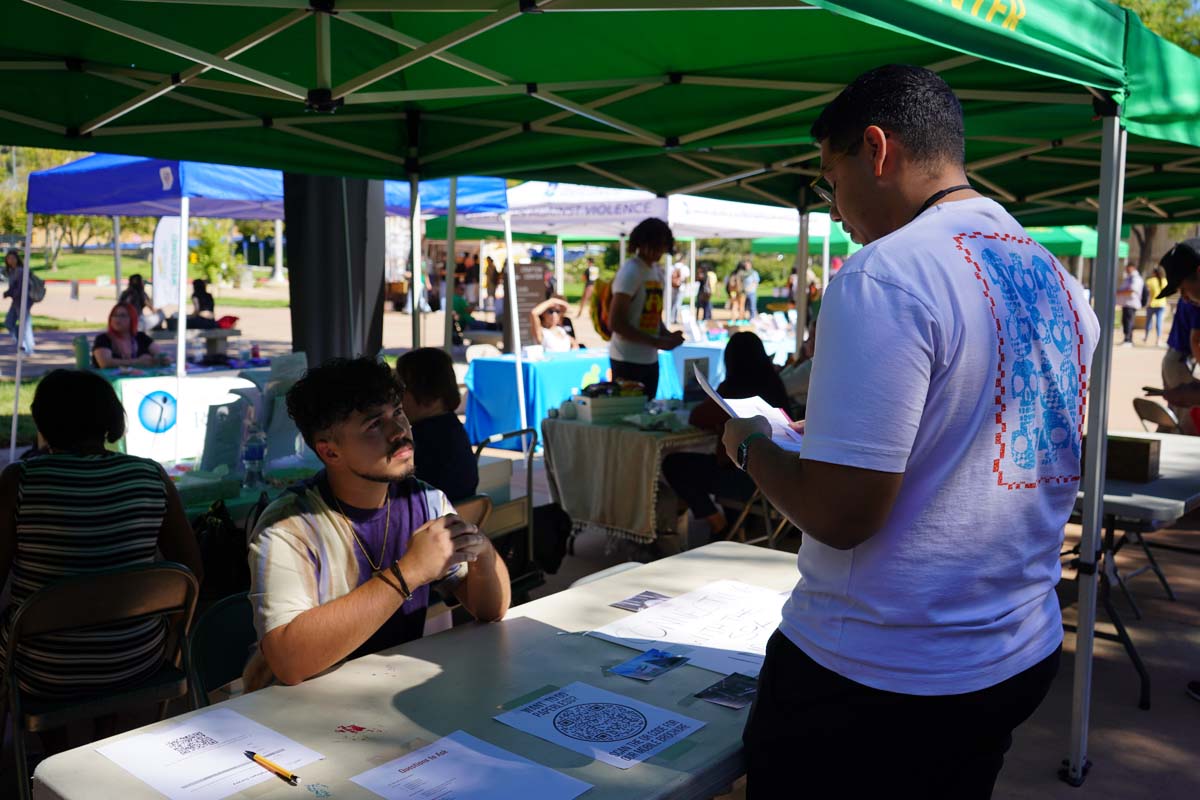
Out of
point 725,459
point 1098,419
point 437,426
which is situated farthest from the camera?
point 725,459

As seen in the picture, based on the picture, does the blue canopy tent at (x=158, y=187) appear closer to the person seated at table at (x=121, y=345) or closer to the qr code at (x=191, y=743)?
the person seated at table at (x=121, y=345)

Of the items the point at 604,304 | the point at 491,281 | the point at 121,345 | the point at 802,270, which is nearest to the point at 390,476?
the point at 604,304

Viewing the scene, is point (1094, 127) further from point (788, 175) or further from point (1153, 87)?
point (788, 175)

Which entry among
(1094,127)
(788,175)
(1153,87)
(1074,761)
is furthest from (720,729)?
(788,175)

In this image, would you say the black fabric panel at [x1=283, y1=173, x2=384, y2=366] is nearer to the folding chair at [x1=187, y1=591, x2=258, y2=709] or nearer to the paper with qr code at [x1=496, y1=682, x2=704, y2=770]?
the folding chair at [x1=187, y1=591, x2=258, y2=709]

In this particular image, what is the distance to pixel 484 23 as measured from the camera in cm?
292

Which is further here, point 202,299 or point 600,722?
point 202,299

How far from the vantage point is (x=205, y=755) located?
1427 millimetres

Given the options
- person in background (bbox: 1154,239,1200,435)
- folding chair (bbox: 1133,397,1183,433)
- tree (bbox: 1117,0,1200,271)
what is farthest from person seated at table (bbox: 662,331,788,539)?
tree (bbox: 1117,0,1200,271)

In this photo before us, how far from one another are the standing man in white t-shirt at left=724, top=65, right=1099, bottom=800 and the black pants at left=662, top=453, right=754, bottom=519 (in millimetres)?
3923

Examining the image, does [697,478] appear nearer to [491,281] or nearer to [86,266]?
[491,281]

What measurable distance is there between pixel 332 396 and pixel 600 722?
96 centimetres

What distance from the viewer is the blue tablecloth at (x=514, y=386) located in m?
8.32

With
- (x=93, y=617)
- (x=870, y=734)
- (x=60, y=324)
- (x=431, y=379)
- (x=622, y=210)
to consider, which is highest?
(x=622, y=210)
